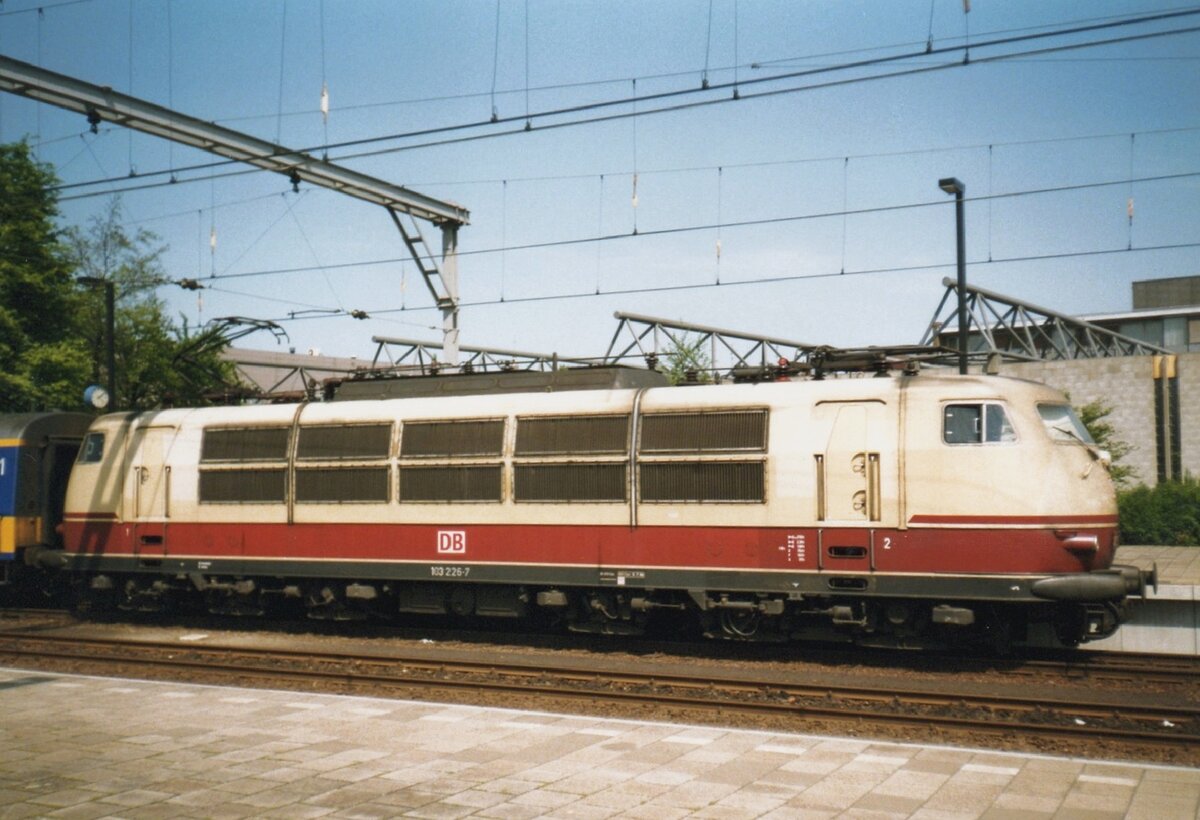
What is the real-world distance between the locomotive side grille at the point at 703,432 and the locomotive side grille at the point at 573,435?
381 millimetres

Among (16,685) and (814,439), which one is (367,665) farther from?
(814,439)

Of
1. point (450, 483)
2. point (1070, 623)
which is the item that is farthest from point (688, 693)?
point (450, 483)

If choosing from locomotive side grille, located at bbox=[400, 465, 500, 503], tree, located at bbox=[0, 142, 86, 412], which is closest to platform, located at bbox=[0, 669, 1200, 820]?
locomotive side grille, located at bbox=[400, 465, 500, 503]

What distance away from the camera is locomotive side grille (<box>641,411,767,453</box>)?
1445 centimetres

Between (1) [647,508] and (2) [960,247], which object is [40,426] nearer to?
(1) [647,508]

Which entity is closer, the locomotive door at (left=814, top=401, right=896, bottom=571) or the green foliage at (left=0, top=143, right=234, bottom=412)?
the locomotive door at (left=814, top=401, right=896, bottom=571)

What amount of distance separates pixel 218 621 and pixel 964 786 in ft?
50.5

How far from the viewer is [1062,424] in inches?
529

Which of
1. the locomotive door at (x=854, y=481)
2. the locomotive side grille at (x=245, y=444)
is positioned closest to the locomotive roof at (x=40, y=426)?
the locomotive side grille at (x=245, y=444)

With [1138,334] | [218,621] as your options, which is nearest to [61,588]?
[218,621]

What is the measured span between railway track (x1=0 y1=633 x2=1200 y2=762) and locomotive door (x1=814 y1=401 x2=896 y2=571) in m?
1.85

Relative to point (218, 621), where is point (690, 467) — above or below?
above

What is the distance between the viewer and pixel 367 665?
15.0 m

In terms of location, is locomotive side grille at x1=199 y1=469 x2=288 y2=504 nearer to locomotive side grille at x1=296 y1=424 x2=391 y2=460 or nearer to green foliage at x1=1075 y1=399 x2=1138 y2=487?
locomotive side grille at x1=296 y1=424 x2=391 y2=460
